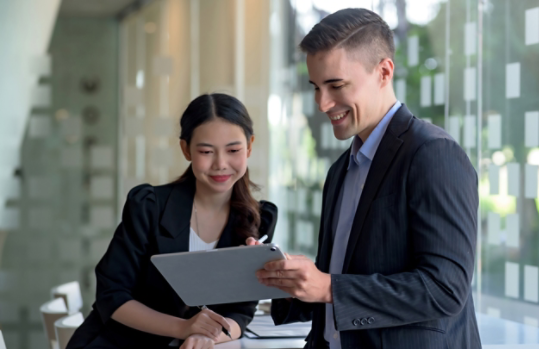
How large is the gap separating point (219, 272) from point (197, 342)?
1.40 feet

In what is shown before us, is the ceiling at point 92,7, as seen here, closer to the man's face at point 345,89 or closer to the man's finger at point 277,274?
the man's face at point 345,89

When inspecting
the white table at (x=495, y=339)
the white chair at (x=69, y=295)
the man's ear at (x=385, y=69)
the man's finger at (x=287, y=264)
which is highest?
the man's ear at (x=385, y=69)

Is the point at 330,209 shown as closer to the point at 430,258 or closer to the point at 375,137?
the point at 375,137

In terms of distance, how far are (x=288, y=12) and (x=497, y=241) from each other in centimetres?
322

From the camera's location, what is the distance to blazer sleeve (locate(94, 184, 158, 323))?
204 centimetres

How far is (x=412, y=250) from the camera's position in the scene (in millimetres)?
1375

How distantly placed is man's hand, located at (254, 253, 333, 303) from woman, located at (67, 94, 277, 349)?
66 centimetres


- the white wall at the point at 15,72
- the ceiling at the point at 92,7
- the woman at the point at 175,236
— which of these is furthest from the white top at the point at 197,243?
the ceiling at the point at 92,7

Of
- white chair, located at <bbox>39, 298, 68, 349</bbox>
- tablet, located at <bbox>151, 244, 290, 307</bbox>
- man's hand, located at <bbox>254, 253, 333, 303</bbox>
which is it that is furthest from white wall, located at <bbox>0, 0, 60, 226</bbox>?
man's hand, located at <bbox>254, 253, 333, 303</bbox>

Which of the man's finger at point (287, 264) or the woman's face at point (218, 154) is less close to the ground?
the woman's face at point (218, 154)

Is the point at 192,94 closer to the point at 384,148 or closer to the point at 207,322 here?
the point at 207,322

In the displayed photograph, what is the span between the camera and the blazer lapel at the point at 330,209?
1633 millimetres

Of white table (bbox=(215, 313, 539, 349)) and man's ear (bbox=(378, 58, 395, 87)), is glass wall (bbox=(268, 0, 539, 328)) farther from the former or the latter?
man's ear (bbox=(378, 58, 395, 87))

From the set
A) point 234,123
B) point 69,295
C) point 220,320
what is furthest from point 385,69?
point 69,295
